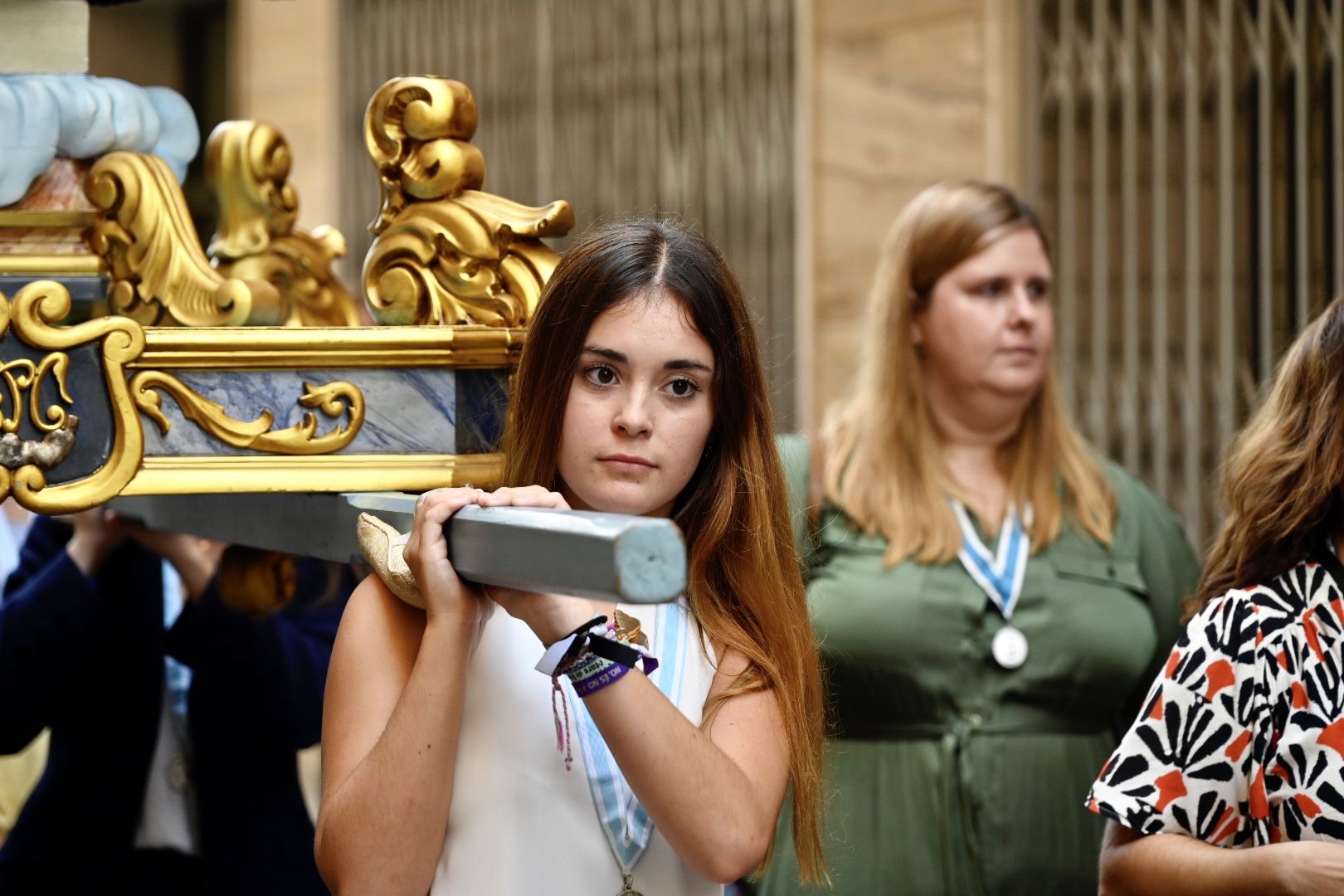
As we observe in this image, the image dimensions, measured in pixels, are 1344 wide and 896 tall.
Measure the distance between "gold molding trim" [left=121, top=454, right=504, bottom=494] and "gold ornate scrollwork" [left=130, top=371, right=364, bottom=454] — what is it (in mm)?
15

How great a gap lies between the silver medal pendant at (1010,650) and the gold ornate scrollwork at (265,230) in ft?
4.66

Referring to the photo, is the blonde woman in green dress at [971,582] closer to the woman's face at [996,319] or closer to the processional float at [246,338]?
the woman's face at [996,319]

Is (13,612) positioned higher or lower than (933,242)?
lower

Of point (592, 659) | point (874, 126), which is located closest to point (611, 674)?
point (592, 659)

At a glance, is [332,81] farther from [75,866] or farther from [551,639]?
[551,639]

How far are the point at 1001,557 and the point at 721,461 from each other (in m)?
1.45

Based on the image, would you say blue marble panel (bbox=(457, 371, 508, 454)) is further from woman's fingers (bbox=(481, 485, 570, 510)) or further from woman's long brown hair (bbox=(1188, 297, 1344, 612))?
woman's long brown hair (bbox=(1188, 297, 1344, 612))

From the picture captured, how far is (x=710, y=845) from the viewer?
1700 mm

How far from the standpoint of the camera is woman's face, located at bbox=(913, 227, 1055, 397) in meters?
3.40

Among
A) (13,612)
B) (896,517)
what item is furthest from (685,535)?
(13,612)

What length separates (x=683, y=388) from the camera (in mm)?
1858

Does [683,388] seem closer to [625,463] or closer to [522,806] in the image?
[625,463]

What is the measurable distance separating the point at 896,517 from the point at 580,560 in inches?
82.2

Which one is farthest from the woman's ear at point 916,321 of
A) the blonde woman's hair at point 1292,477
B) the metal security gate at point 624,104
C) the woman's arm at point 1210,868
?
the metal security gate at point 624,104
